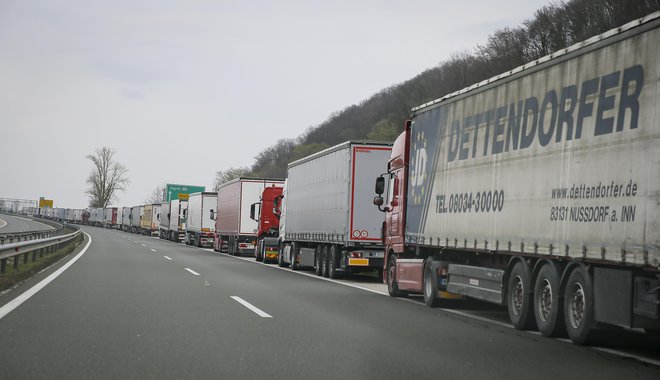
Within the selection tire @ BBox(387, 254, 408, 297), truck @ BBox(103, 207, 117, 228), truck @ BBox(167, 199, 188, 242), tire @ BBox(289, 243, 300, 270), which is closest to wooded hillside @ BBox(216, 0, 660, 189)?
truck @ BBox(167, 199, 188, 242)

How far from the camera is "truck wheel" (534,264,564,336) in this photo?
9.53 metres

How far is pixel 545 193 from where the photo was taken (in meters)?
9.84

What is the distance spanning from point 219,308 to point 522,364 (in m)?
5.45

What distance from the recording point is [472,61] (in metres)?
60.6

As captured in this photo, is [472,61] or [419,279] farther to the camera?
[472,61]

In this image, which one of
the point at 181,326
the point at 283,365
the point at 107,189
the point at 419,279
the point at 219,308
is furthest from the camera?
the point at 107,189

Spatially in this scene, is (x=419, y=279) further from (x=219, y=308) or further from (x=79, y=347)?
(x=79, y=347)

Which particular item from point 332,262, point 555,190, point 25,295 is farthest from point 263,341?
point 332,262

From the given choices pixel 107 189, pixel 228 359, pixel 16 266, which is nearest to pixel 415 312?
pixel 228 359

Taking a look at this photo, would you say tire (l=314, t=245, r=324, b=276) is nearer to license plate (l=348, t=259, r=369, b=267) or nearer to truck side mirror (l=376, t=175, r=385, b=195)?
license plate (l=348, t=259, r=369, b=267)

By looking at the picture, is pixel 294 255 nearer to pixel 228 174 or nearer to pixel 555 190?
pixel 555 190

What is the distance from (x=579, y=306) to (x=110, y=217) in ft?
363

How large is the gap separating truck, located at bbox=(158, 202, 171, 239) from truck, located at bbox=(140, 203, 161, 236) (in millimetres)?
3984

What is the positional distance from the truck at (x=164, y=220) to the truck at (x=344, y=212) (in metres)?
43.1
